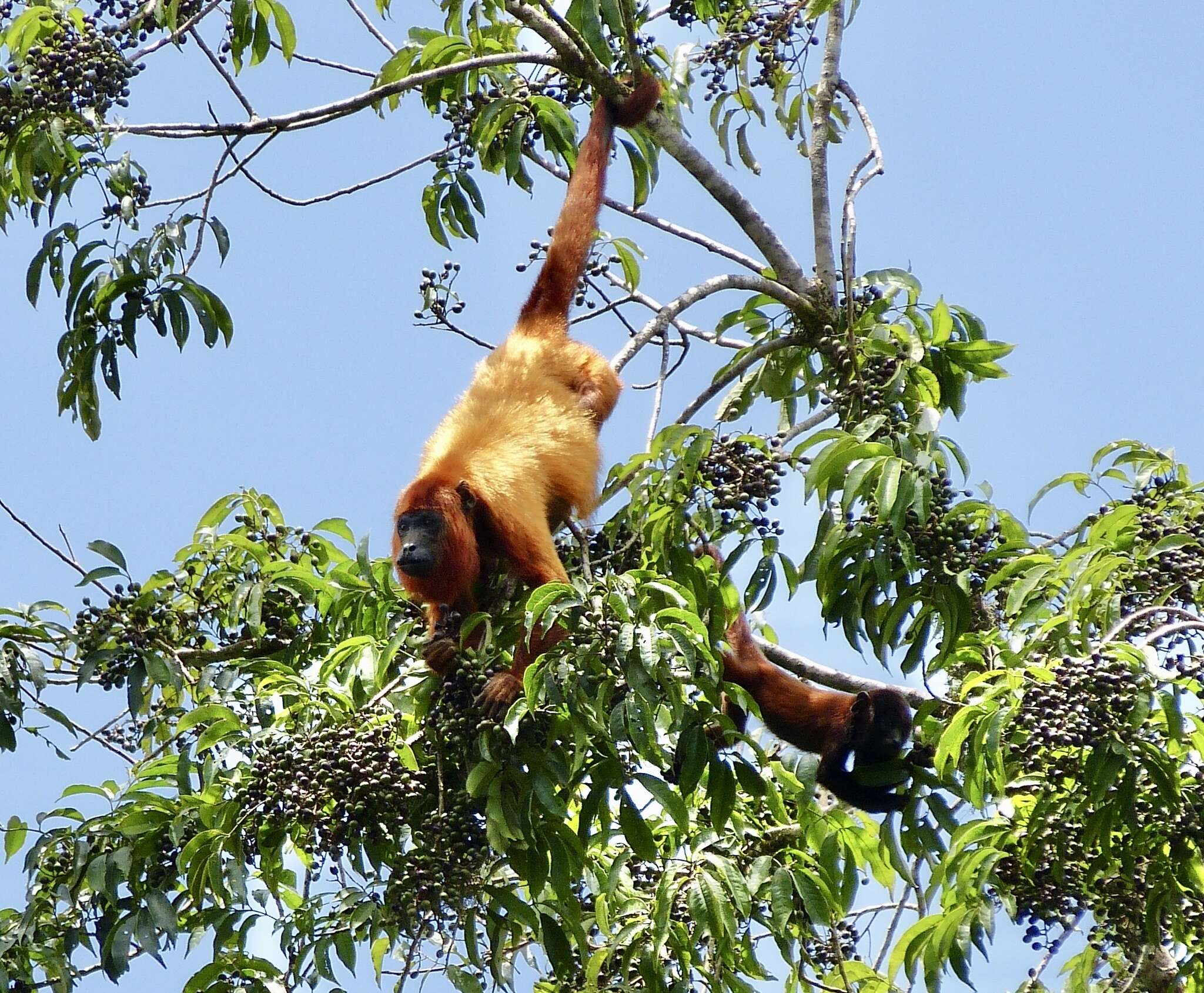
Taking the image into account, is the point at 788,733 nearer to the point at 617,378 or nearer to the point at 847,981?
the point at 847,981


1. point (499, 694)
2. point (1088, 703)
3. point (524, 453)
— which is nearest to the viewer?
point (1088, 703)

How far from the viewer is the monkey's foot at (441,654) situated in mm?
5191

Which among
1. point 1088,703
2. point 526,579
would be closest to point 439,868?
point 526,579

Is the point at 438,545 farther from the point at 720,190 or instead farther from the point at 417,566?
the point at 720,190

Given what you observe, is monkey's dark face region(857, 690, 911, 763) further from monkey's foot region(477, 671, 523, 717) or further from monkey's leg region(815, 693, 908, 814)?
monkey's foot region(477, 671, 523, 717)

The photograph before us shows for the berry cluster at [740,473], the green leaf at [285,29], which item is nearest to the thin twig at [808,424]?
the berry cluster at [740,473]

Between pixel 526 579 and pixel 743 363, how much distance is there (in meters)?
1.55

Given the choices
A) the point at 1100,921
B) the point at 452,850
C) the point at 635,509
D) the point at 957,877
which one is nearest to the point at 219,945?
the point at 452,850

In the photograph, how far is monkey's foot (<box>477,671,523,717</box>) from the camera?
16.0 ft

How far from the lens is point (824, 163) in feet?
23.8

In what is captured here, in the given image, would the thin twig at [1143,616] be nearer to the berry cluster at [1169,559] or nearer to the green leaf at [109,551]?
the berry cluster at [1169,559]

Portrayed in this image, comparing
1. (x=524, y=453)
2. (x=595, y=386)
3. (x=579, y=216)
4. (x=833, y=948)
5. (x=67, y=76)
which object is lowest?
(x=833, y=948)

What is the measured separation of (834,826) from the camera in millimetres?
5695

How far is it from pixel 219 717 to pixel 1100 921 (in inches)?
138
